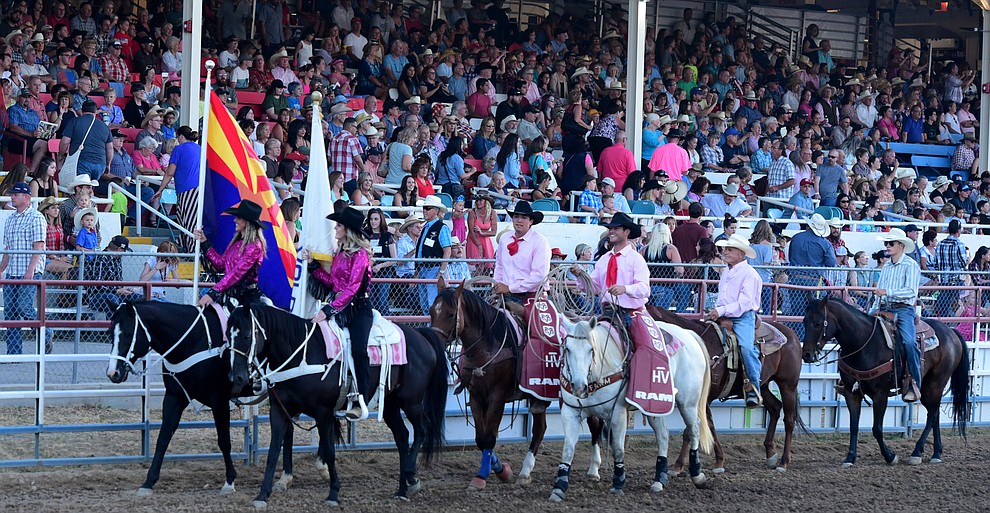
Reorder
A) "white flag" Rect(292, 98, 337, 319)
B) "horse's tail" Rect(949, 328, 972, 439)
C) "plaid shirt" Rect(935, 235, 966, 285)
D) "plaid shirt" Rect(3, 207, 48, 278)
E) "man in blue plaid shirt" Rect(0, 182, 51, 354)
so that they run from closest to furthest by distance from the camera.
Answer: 1. "white flag" Rect(292, 98, 337, 319)
2. "man in blue plaid shirt" Rect(0, 182, 51, 354)
3. "plaid shirt" Rect(3, 207, 48, 278)
4. "horse's tail" Rect(949, 328, 972, 439)
5. "plaid shirt" Rect(935, 235, 966, 285)

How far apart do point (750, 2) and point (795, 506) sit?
22325mm

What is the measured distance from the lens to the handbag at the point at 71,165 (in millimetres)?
15133

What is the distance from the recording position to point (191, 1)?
16.7m

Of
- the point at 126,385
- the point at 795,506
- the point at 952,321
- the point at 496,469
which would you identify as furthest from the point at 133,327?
the point at 952,321

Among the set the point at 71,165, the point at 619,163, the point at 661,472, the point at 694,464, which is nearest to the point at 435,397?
the point at 661,472

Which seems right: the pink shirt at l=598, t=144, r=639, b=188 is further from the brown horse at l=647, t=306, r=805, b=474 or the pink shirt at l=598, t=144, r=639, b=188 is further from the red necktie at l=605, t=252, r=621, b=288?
the red necktie at l=605, t=252, r=621, b=288

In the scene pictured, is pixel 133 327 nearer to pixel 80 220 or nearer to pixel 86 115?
pixel 80 220

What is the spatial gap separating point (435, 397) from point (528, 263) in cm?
146


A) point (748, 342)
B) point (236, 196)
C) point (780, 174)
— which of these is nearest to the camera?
point (236, 196)

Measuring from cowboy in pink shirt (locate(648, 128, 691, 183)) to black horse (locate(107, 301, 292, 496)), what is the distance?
10.7 meters

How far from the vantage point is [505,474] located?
1088 cm

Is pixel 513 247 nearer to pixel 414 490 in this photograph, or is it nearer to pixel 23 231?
pixel 414 490

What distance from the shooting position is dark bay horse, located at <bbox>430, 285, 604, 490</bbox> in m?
10.4

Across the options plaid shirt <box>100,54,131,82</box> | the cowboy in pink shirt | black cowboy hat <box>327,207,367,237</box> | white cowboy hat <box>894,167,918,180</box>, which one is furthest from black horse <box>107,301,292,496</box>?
white cowboy hat <box>894,167,918,180</box>
